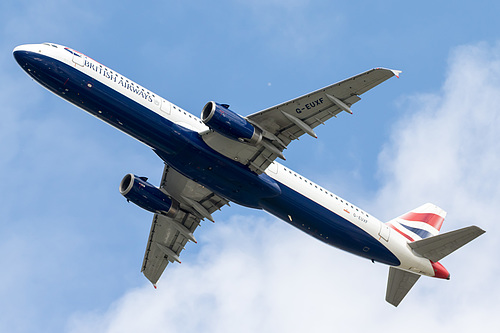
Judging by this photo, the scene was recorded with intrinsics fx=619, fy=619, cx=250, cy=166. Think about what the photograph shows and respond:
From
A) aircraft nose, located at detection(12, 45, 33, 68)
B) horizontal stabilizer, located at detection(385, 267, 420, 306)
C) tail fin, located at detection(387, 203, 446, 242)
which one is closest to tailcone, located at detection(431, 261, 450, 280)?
horizontal stabilizer, located at detection(385, 267, 420, 306)

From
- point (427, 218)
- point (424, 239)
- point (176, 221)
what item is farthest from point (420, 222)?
point (176, 221)

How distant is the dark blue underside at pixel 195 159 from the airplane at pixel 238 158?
0.20 feet

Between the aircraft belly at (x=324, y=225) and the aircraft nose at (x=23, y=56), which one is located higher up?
the aircraft belly at (x=324, y=225)

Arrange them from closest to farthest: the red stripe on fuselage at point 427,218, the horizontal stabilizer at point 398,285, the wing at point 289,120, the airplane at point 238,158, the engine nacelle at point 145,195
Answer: the wing at point 289,120, the airplane at point 238,158, the engine nacelle at point 145,195, the horizontal stabilizer at point 398,285, the red stripe on fuselage at point 427,218

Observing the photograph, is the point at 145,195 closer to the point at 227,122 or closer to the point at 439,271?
the point at 227,122

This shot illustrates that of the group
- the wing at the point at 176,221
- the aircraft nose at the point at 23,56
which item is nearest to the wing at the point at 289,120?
the wing at the point at 176,221

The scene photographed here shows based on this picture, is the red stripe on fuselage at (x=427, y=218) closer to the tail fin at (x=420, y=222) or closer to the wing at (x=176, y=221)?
the tail fin at (x=420, y=222)

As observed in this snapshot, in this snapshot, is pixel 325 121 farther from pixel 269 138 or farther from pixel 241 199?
pixel 241 199

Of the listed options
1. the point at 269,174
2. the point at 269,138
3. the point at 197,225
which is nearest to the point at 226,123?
the point at 269,138

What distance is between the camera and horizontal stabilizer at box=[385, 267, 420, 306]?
4734cm

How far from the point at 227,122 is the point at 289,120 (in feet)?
13.5

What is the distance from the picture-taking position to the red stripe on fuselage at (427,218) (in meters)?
49.6

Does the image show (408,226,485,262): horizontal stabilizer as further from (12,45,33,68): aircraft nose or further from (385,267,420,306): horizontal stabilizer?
(12,45,33,68): aircraft nose

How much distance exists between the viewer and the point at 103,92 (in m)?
36.7
